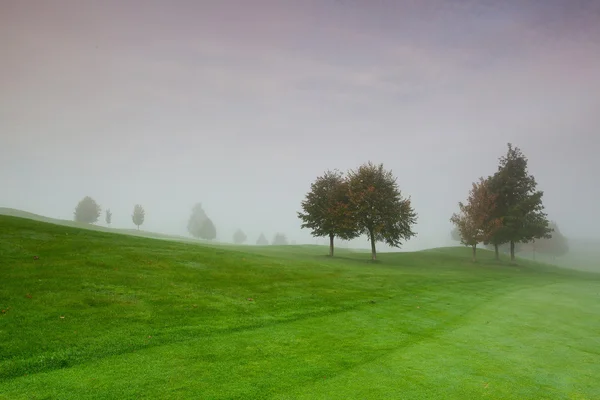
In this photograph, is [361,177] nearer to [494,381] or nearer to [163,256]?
[163,256]

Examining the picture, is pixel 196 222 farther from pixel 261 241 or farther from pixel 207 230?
pixel 261 241

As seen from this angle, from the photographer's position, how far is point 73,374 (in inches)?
335

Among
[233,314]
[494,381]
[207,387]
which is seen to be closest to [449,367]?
[494,381]

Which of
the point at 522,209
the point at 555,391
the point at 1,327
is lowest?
the point at 555,391

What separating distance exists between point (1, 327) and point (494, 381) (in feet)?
50.9

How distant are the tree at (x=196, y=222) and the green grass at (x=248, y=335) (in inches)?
4218

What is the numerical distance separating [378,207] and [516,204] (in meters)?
28.2

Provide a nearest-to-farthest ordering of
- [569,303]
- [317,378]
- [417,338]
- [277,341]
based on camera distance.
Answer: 1. [317,378]
2. [277,341]
3. [417,338]
4. [569,303]

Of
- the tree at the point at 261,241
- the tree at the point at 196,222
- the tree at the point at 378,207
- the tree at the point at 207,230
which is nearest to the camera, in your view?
the tree at the point at 378,207

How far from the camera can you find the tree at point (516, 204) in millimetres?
55531

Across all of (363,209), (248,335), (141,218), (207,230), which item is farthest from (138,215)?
(248,335)

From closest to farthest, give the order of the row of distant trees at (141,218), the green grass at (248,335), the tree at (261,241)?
the green grass at (248,335) < the row of distant trees at (141,218) < the tree at (261,241)

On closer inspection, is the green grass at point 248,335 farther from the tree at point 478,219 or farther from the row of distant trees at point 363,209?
the tree at point 478,219

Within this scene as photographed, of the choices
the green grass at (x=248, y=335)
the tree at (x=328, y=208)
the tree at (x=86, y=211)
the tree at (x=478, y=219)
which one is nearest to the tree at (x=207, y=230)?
the tree at (x=86, y=211)
